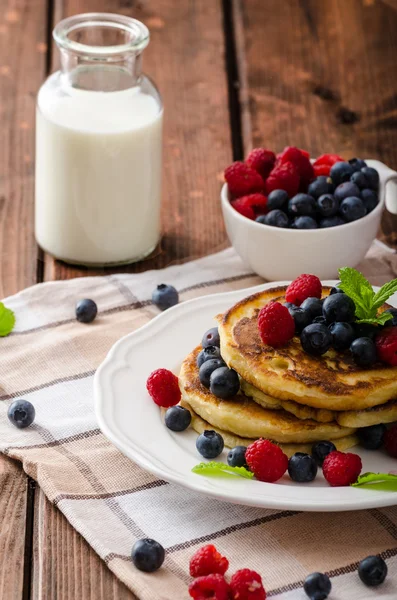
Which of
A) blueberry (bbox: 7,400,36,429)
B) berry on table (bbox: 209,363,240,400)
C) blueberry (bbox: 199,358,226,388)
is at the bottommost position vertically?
blueberry (bbox: 7,400,36,429)

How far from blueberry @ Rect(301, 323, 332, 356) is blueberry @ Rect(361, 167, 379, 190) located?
2.23 ft

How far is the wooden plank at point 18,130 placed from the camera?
7.97 ft

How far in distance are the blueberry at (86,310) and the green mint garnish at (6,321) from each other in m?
0.14

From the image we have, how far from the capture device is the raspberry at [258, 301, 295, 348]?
68.1 inches

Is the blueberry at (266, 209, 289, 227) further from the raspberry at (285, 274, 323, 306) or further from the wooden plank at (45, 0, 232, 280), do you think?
the raspberry at (285, 274, 323, 306)

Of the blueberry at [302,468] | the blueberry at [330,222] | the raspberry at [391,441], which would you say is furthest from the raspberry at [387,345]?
the blueberry at [330,222]

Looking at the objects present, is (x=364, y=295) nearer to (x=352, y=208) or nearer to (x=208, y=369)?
(x=208, y=369)

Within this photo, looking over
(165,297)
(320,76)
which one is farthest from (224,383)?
(320,76)

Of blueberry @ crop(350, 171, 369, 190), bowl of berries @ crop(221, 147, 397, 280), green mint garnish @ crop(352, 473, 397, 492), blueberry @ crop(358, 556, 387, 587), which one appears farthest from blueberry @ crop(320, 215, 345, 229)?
blueberry @ crop(358, 556, 387, 587)

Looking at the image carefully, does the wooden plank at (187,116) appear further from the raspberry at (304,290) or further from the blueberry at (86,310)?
the raspberry at (304,290)

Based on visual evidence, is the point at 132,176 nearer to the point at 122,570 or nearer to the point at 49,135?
the point at 49,135

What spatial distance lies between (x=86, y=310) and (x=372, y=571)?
957mm

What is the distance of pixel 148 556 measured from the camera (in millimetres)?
1506

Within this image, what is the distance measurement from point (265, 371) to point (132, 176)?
79 cm
